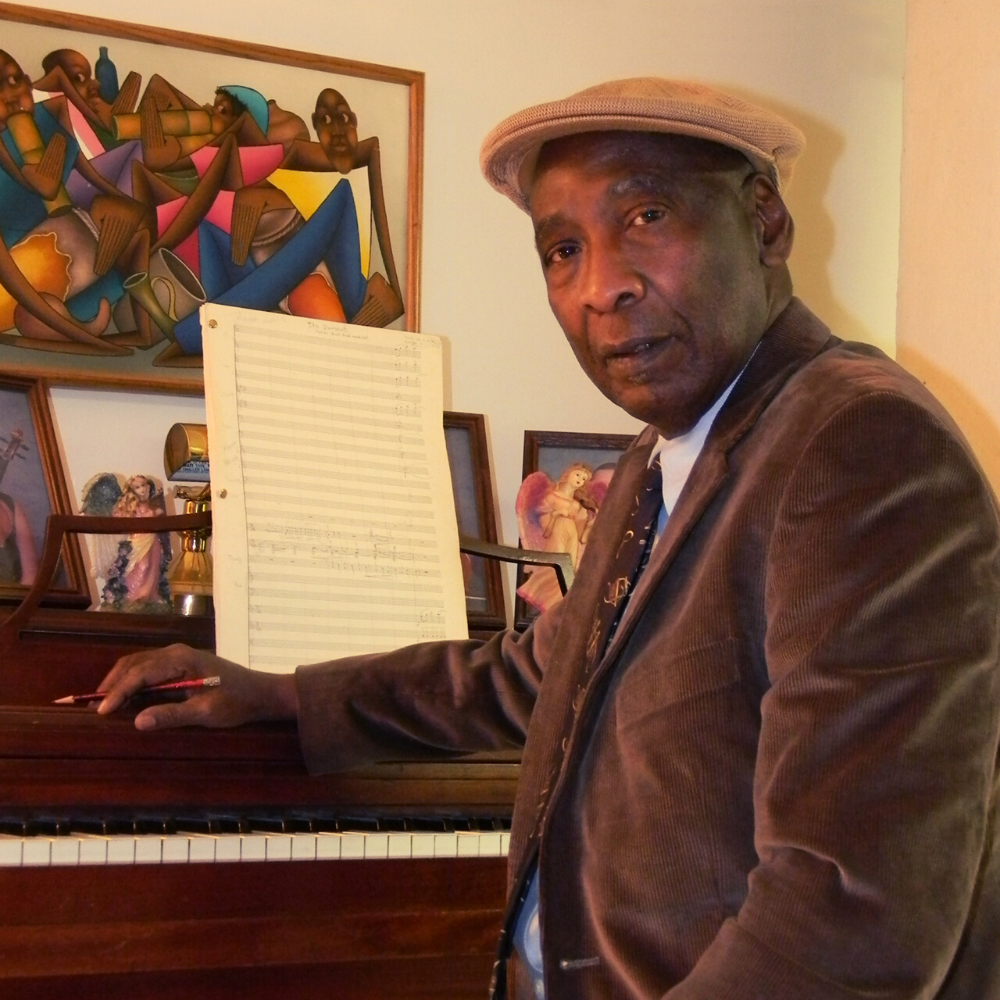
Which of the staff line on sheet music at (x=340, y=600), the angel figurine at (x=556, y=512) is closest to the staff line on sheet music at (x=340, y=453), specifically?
the staff line on sheet music at (x=340, y=600)

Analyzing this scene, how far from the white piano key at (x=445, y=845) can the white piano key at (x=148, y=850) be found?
13.3 inches

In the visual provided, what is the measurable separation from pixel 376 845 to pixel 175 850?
0.24 m

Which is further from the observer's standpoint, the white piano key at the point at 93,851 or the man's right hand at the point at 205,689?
the man's right hand at the point at 205,689

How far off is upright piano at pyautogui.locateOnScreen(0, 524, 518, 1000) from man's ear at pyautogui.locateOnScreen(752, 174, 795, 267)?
755 mm

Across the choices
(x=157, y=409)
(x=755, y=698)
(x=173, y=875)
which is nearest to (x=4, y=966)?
(x=173, y=875)

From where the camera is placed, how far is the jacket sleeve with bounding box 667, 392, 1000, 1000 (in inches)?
35.6

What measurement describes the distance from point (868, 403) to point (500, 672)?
0.75 metres

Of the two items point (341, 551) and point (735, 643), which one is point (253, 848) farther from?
point (735, 643)

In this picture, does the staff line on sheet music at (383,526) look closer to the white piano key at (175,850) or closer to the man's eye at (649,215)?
the white piano key at (175,850)

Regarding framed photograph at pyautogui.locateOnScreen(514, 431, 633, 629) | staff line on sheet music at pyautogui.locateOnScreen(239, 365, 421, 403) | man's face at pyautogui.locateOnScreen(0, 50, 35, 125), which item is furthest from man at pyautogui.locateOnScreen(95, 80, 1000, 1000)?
man's face at pyautogui.locateOnScreen(0, 50, 35, 125)

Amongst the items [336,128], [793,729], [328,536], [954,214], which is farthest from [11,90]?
[793,729]

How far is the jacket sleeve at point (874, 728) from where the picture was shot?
0.90 meters

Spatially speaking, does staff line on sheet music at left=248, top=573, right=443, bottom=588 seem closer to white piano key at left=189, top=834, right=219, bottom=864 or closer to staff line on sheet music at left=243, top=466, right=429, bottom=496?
staff line on sheet music at left=243, top=466, right=429, bottom=496

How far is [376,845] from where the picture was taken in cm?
152
